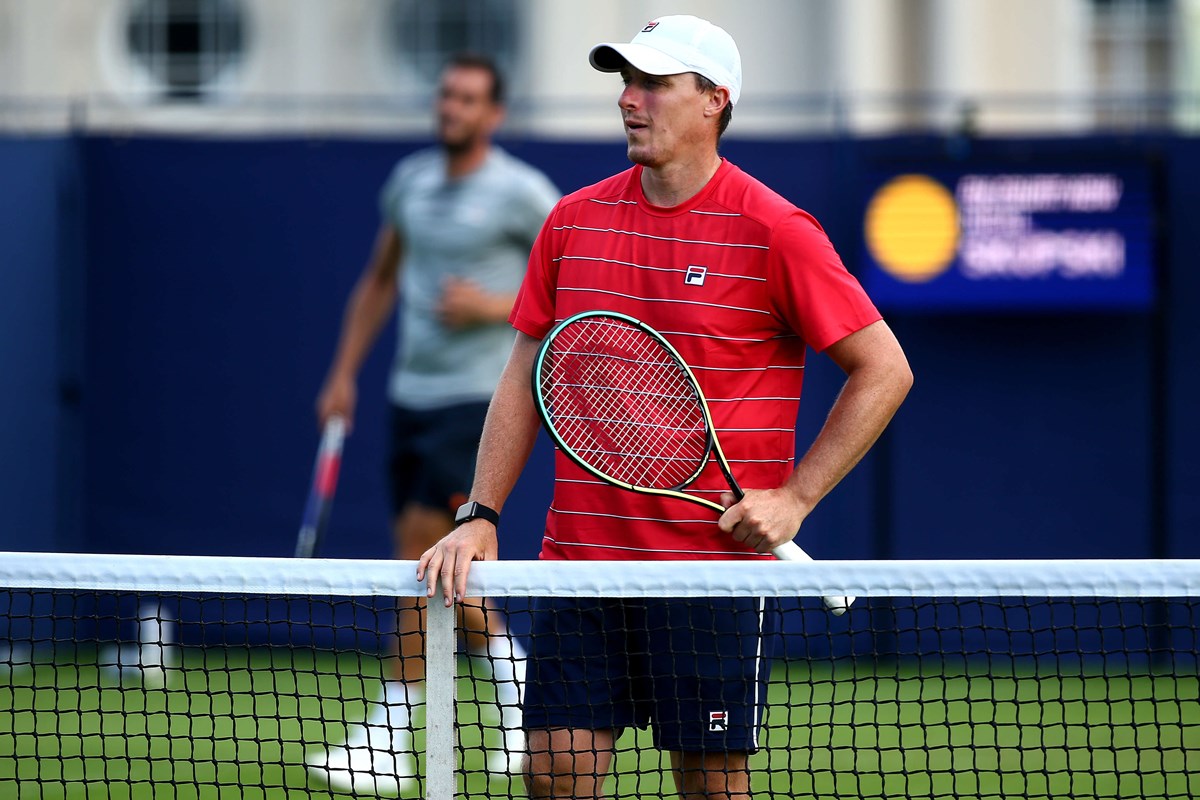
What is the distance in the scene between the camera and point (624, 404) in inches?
124

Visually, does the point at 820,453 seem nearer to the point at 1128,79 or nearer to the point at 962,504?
the point at 962,504

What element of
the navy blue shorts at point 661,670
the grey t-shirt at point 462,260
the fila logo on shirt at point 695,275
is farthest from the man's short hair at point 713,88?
the grey t-shirt at point 462,260

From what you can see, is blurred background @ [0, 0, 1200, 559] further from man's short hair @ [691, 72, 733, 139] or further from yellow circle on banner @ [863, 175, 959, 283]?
man's short hair @ [691, 72, 733, 139]

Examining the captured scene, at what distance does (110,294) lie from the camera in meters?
7.29

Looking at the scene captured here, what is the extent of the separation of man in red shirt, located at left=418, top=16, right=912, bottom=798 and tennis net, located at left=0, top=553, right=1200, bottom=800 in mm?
12

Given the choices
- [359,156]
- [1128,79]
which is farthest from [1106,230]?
[1128,79]

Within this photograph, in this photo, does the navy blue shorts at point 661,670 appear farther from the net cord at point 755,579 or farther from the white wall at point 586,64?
the white wall at point 586,64

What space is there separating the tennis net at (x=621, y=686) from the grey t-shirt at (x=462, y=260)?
2.74 ft

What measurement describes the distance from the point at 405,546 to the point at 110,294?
2709mm

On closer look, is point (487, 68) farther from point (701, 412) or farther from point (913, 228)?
point (701, 412)

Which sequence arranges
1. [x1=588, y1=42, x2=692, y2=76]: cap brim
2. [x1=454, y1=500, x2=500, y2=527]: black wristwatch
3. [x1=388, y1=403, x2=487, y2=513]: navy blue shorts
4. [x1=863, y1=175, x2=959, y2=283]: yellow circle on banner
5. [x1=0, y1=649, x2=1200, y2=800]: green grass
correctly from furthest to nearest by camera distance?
1. [x1=863, y1=175, x2=959, y2=283]: yellow circle on banner
2. [x1=388, y1=403, x2=487, y2=513]: navy blue shorts
3. [x1=0, y1=649, x2=1200, y2=800]: green grass
4. [x1=454, y1=500, x2=500, y2=527]: black wristwatch
5. [x1=588, y1=42, x2=692, y2=76]: cap brim

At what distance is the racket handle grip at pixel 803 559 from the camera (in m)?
2.98

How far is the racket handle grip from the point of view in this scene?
9.77 ft

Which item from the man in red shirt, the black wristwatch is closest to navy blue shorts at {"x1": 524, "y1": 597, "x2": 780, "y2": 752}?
the man in red shirt
